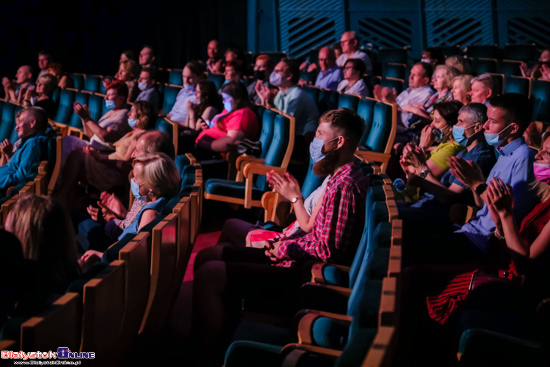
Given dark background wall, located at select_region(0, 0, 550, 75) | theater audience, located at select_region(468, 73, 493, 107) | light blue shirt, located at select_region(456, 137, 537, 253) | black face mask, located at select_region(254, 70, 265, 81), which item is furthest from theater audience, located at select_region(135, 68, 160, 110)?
light blue shirt, located at select_region(456, 137, 537, 253)

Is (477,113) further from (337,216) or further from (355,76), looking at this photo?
(355,76)

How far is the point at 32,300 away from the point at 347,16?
29.7 ft

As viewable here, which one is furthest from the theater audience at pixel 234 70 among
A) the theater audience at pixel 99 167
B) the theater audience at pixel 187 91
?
the theater audience at pixel 99 167

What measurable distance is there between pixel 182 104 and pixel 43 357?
4.13 metres

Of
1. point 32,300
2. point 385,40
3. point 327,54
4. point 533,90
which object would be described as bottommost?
point 32,300

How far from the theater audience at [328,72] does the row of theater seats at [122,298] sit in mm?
3879

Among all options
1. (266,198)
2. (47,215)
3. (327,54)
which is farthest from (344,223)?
(327,54)

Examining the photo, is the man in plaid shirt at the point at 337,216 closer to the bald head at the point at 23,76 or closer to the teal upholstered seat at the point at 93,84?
the teal upholstered seat at the point at 93,84

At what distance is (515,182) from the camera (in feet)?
6.83

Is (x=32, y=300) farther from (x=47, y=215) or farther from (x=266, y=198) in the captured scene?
(x=266, y=198)

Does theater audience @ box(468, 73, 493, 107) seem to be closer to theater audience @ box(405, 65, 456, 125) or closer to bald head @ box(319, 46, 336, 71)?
theater audience @ box(405, 65, 456, 125)

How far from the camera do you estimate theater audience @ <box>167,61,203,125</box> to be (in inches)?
203

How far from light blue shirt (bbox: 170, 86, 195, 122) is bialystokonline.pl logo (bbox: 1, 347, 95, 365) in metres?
3.93

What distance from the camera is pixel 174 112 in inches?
205
